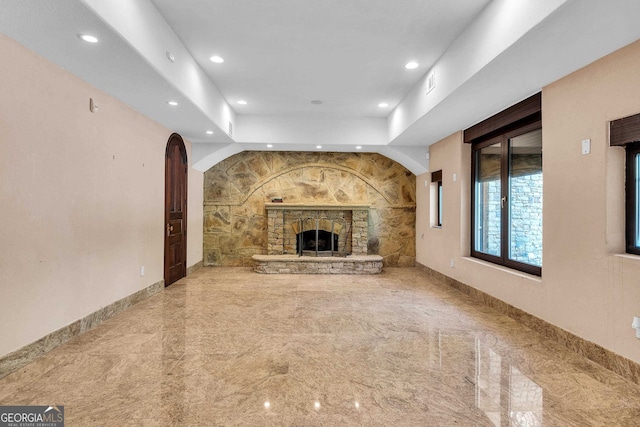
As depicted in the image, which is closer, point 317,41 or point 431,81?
point 317,41

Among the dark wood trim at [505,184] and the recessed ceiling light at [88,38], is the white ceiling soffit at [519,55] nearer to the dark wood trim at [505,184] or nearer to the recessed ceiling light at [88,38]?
the dark wood trim at [505,184]

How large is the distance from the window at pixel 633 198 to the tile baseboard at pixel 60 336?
15.2 feet

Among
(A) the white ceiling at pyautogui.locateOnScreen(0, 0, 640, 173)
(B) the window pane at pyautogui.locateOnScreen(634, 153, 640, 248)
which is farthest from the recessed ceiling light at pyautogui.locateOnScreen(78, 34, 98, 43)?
(B) the window pane at pyautogui.locateOnScreen(634, 153, 640, 248)

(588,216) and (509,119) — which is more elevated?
(509,119)

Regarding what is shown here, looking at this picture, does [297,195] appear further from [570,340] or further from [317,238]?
[570,340]

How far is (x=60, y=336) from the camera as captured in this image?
123 inches

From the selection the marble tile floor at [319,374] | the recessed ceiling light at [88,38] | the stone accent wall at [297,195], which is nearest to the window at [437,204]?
the stone accent wall at [297,195]

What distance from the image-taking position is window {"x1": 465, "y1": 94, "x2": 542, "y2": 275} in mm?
3908

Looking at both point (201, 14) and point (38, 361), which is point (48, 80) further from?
point (38, 361)

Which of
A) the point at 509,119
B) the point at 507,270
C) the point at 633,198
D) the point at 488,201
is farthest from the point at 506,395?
the point at 488,201

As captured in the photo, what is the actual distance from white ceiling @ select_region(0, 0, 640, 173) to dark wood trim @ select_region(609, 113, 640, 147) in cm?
53

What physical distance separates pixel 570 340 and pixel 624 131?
1.75 meters

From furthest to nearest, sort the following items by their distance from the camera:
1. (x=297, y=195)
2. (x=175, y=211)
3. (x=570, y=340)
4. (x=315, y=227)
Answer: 1. (x=297, y=195)
2. (x=315, y=227)
3. (x=175, y=211)
4. (x=570, y=340)

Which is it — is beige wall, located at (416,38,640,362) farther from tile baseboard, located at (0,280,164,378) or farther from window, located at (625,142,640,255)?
tile baseboard, located at (0,280,164,378)
